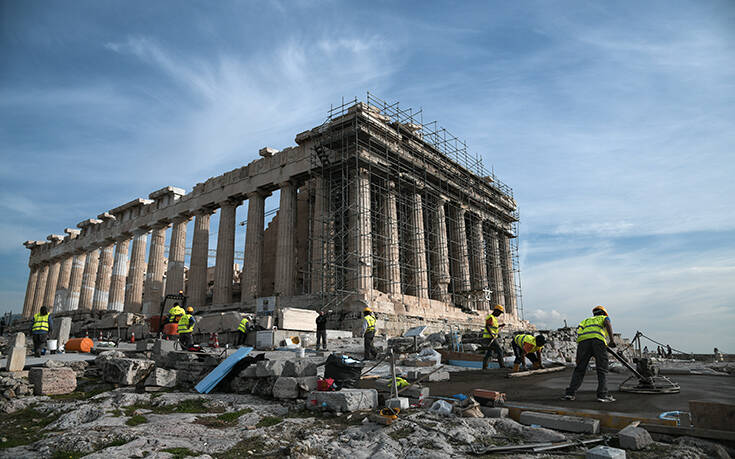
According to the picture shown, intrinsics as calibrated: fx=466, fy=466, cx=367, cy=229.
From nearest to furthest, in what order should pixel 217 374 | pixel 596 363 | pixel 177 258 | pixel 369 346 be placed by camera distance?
pixel 596 363 → pixel 217 374 → pixel 369 346 → pixel 177 258

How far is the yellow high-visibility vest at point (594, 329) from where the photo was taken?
7492 mm

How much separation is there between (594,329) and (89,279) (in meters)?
45.2

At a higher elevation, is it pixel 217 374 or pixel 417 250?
pixel 417 250

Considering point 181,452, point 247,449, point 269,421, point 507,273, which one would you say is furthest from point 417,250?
point 181,452

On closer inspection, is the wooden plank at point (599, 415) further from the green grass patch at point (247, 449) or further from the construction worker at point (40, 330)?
the construction worker at point (40, 330)

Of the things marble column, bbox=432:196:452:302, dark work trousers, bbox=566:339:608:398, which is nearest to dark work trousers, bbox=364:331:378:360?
dark work trousers, bbox=566:339:608:398

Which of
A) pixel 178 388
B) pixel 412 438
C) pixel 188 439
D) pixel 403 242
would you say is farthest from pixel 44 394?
pixel 403 242

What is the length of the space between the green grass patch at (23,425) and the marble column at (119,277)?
3232 cm

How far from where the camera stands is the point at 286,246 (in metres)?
27.5

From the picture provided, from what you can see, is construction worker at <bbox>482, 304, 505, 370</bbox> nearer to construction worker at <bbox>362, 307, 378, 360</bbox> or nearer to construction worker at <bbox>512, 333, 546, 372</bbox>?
construction worker at <bbox>512, 333, 546, 372</bbox>

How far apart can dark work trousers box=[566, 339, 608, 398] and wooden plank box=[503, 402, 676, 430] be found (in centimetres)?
95

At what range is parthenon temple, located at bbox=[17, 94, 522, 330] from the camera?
25.7 metres

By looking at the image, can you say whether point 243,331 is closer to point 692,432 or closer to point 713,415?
point 692,432

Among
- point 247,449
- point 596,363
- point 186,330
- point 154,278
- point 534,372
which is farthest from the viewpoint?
point 154,278
